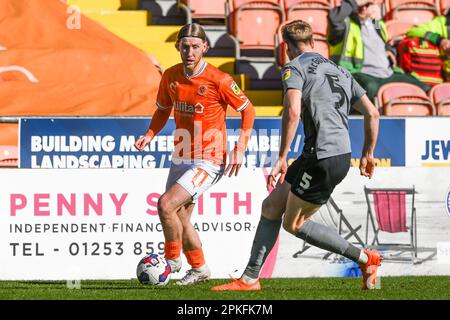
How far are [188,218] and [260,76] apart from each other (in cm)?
621

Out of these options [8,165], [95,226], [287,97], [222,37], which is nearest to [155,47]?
[222,37]

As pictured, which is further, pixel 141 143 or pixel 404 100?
pixel 404 100

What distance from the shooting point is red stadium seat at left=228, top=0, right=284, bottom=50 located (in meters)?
15.4

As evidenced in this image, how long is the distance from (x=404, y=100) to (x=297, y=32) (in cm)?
614

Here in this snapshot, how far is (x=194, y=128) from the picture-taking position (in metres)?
9.26

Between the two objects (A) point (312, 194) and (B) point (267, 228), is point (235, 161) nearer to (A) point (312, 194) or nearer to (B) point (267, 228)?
(B) point (267, 228)

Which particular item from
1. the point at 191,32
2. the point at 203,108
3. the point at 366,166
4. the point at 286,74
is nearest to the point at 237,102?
the point at 203,108

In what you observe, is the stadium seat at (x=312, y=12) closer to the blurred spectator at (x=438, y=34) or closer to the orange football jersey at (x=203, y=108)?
the blurred spectator at (x=438, y=34)

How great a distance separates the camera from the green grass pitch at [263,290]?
8250 mm

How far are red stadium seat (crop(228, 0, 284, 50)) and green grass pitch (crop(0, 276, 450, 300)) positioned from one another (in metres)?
5.96

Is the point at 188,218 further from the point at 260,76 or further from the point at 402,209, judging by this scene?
the point at 260,76

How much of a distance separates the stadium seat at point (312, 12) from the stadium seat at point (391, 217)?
5.59 meters

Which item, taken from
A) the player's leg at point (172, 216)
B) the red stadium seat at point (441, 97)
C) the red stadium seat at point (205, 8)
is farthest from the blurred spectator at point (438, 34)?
the player's leg at point (172, 216)

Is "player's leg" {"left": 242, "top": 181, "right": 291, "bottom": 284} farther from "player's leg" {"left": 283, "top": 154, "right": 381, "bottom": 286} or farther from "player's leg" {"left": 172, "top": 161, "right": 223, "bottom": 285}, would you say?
"player's leg" {"left": 172, "top": 161, "right": 223, "bottom": 285}
